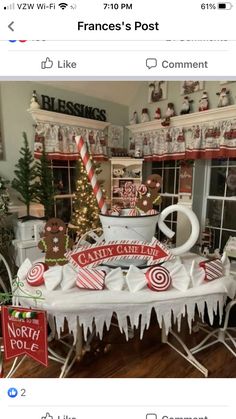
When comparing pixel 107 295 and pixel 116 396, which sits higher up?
pixel 107 295

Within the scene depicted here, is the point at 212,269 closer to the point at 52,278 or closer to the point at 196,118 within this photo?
the point at 52,278

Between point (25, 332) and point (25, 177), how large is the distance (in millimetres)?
1564

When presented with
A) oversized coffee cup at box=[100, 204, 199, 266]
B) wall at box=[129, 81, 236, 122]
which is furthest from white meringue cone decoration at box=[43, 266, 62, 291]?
wall at box=[129, 81, 236, 122]

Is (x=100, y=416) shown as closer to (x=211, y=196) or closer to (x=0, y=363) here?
(x=0, y=363)

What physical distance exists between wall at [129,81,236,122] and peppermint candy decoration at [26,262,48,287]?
212cm

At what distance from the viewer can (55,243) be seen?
32.5 inches

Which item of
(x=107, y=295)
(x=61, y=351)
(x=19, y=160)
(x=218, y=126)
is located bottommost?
(x=61, y=351)

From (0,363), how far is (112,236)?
1.86ft

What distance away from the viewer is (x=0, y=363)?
0.75m

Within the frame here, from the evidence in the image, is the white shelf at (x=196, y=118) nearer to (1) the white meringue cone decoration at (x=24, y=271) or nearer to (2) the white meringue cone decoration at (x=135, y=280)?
(2) the white meringue cone decoration at (x=135, y=280)
